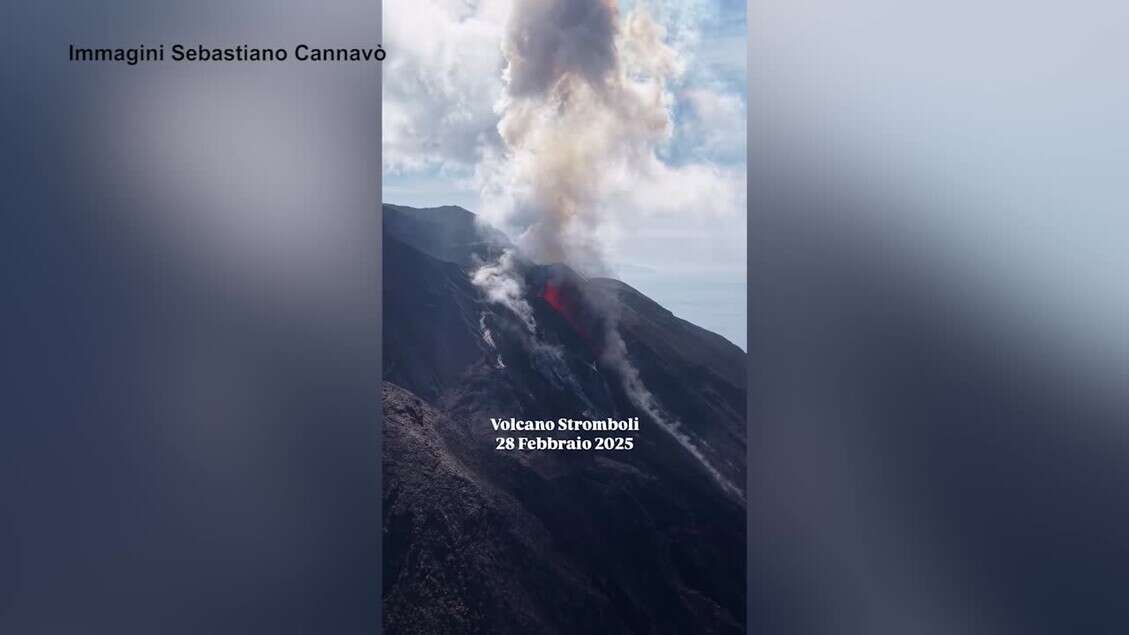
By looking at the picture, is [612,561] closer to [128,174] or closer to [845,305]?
[845,305]

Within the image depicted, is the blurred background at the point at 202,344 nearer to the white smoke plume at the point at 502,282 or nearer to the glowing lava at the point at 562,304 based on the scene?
the white smoke plume at the point at 502,282

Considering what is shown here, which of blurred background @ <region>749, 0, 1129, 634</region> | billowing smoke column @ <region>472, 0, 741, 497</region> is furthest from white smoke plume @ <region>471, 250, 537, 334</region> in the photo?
blurred background @ <region>749, 0, 1129, 634</region>

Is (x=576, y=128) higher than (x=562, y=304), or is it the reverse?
(x=576, y=128)

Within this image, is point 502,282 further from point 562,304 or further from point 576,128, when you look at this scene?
point 576,128

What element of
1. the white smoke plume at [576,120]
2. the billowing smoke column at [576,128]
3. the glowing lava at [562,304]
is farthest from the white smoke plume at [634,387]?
the white smoke plume at [576,120]

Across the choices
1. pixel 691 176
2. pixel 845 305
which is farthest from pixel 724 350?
pixel 691 176

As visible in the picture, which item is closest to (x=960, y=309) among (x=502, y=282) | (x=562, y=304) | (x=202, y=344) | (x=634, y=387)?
(x=634, y=387)
